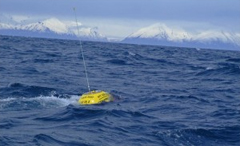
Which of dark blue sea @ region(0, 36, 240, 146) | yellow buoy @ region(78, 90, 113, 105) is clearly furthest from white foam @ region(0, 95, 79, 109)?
yellow buoy @ region(78, 90, 113, 105)

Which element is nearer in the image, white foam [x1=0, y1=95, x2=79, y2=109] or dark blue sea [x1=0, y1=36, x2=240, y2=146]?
dark blue sea [x1=0, y1=36, x2=240, y2=146]

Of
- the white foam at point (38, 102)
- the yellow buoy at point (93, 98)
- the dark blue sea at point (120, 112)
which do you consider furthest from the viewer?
the yellow buoy at point (93, 98)

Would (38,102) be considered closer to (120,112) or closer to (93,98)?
(93,98)

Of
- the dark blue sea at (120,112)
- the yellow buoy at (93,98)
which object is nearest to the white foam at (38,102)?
the dark blue sea at (120,112)

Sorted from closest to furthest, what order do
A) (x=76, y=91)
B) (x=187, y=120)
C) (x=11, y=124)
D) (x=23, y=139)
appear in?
(x=23, y=139) → (x=11, y=124) → (x=187, y=120) → (x=76, y=91)

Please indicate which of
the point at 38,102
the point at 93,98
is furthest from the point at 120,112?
the point at 38,102

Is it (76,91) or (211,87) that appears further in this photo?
(211,87)

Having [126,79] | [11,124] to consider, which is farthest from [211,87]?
[11,124]

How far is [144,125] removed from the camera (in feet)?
62.6

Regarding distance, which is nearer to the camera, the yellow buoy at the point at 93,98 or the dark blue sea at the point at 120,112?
the dark blue sea at the point at 120,112

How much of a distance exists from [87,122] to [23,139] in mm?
4572

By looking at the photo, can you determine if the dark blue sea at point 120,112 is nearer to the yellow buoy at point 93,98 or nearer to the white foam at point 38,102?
the white foam at point 38,102

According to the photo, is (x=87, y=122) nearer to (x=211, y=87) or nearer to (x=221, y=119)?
(x=221, y=119)

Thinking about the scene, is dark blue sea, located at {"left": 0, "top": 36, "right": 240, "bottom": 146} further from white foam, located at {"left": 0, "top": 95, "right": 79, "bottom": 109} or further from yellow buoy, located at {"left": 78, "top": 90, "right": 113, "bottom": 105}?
yellow buoy, located at {"left": 78, "top": 90, "right": 113, "bottom": 105}
